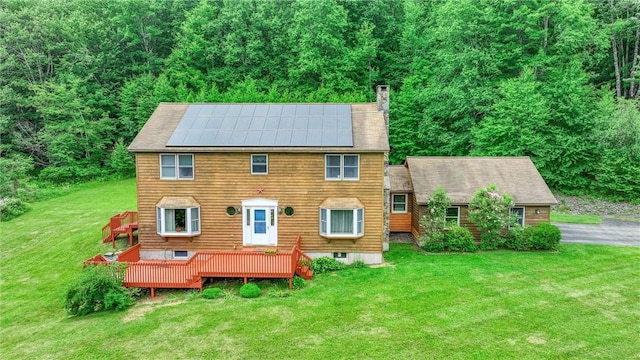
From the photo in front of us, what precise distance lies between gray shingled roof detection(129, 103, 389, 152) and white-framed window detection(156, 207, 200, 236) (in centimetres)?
259

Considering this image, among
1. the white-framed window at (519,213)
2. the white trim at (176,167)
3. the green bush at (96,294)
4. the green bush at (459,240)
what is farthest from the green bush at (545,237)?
the green bush at (96,294)

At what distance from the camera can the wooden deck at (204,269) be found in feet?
48.9

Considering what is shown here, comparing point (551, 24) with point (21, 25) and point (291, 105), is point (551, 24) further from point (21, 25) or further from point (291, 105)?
point (21, 25)

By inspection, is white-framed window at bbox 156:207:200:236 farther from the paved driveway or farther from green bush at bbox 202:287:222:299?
the paved driveway

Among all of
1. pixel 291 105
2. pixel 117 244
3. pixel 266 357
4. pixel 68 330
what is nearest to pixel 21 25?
pixel 117 244

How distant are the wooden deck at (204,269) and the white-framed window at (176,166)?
392cm

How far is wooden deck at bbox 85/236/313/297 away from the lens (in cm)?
1489

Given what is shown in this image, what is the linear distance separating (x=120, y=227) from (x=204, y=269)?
24.7 ft

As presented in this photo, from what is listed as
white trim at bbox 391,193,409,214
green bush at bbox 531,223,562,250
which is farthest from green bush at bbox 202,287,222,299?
green bush at bbox 531,223,562,250

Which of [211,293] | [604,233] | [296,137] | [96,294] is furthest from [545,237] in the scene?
[96,294]

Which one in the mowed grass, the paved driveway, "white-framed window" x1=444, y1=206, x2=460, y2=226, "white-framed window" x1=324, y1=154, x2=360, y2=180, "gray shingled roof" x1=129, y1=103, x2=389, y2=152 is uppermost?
"gray shingled roof" x1=129, y1=103, x2=389, y2=152

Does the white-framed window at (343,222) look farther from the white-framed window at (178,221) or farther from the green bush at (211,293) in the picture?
the white-framed window at (178,221)

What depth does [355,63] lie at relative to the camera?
36719 mm

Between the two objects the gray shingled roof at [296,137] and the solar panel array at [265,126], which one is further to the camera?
the solar panel array at [265,126]
